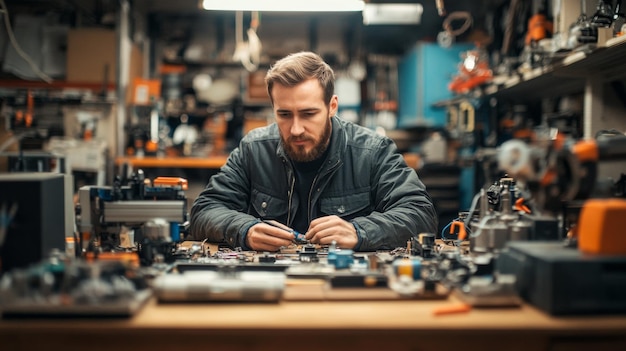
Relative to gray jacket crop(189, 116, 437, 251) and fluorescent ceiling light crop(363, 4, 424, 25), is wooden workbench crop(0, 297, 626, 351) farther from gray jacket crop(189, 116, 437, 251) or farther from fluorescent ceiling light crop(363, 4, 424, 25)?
fluorescent ceiling light crop(363, 4, 424, 25)

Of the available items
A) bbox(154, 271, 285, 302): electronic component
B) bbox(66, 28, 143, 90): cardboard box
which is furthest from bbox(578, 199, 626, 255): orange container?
bbox(66, 28, 143, 90): cardboard box

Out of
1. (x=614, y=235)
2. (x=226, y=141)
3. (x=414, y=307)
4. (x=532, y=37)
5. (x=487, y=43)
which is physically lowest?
(x=414, y=307)

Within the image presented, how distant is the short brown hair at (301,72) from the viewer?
83.8 inches

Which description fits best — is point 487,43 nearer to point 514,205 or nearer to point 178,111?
point 178,111

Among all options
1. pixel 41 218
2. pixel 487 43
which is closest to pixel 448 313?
pixel 41 218

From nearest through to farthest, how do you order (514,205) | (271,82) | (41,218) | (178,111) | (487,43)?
(41,218)
(514,205)
(271,82)
(487,43)
(178,111)

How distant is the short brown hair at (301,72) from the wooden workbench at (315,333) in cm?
128

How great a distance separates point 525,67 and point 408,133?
115 inches

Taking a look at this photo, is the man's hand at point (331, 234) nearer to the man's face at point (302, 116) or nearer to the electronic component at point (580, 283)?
the man's face at point (302, 116)

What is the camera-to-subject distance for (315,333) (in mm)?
982

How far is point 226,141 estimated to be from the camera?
603 cm

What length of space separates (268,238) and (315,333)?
0.73m

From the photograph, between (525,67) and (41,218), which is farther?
(525,67)

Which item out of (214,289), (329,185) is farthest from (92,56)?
(214,289)
